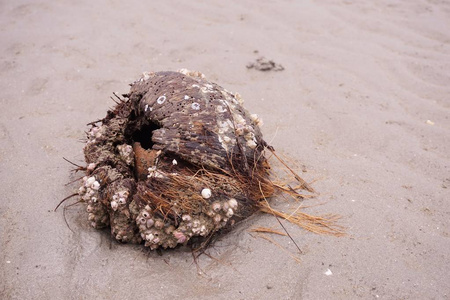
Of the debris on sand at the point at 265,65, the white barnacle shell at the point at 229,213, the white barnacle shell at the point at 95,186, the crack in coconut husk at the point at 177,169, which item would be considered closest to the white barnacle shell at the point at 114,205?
the crack in coconut husk at the point at 177,169

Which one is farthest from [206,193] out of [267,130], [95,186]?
[267,130]

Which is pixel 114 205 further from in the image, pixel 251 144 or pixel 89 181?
pixel 251 144

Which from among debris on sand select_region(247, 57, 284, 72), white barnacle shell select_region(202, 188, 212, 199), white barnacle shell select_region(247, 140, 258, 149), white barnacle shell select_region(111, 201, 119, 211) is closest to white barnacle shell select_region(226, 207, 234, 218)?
white barnacle shell select_region(202, 188, 212, 199)

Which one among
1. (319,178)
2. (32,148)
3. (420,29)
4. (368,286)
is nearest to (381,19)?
(420,29)

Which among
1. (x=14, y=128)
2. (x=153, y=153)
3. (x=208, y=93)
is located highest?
(x=208, y=93)

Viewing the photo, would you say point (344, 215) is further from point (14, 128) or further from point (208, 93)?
point (14, 128)

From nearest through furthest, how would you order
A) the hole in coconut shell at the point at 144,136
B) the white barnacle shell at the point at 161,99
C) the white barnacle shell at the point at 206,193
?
1. the white barnacle shell at the point at 206,193
2. the white barnacle shell at the point at 161,99
3. the hole in coconut shell at the point at 144,136

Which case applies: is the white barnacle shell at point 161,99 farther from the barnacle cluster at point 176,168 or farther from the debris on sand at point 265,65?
the debris on sand at point 265,65

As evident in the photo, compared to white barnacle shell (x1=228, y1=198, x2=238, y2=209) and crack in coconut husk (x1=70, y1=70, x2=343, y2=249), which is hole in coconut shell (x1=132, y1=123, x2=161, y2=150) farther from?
white barnacle shell (x1=228, y1=198, x2=238, y2=209)
